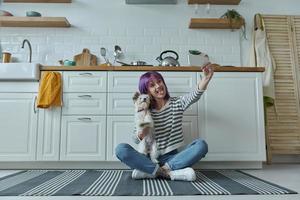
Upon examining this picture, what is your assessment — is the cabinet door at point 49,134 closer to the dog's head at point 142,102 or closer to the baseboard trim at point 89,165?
the baseboard trim at point 89,165

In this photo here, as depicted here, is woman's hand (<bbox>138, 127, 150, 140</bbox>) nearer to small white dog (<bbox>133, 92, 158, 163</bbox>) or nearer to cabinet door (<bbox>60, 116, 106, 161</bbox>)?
small white dog (<bbox>133, 92, 158, 163</bbox>)

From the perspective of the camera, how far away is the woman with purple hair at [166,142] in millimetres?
1640

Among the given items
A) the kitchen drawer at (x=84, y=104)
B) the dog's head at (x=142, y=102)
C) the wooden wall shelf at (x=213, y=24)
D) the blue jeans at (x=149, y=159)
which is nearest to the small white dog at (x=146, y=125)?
the dog's head at (x=142, y=102)

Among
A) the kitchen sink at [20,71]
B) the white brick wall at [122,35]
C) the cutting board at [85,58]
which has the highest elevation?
the white brick wall at [122,35]

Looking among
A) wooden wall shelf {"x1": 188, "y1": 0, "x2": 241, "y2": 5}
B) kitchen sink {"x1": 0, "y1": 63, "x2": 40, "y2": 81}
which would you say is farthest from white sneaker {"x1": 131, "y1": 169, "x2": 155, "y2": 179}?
wooden wall shelf {"x1": 188, "y1": 0, "x2": 241, "y2": 5}

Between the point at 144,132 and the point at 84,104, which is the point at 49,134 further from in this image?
the point at 144,132

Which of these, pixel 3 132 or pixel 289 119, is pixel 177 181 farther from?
pixel 289 119

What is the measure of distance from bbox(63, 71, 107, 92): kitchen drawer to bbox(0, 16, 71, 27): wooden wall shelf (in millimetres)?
802

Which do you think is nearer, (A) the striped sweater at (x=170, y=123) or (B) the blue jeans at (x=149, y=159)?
(B) the blue jeans at (x=149, y=159)

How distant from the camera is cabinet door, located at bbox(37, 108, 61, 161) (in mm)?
2199

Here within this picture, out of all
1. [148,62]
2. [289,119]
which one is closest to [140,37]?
[148,62]

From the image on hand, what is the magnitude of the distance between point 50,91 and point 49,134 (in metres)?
0.34

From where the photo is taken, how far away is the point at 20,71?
7.33ft

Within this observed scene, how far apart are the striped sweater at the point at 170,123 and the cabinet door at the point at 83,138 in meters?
0.48
